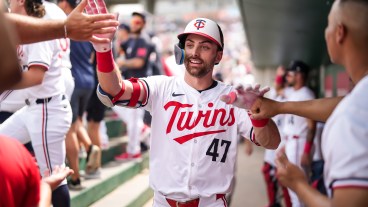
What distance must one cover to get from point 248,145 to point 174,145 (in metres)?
3.49

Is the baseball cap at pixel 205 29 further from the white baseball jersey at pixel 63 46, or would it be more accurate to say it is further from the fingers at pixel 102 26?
the white baseball jersey at pixel 63 46

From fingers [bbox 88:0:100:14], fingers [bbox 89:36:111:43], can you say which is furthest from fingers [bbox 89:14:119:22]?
fingers [bbox 88:0:100:14]

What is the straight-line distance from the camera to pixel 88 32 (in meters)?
1.88

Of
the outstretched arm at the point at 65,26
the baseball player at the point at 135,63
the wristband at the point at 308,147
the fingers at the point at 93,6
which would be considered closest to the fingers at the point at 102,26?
the outstretched arm at the point at 65,26

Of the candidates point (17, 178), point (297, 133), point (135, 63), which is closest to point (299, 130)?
point (297, 133)

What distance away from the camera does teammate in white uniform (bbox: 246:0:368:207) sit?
129cm

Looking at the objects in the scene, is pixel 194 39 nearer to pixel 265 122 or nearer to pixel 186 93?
pixel 186 93

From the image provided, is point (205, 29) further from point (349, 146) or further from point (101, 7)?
point (349, 146)

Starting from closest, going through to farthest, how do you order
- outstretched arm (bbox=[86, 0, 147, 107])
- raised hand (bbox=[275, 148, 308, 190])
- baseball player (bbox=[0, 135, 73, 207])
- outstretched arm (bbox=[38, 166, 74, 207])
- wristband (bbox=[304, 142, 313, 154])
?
baseball player (bbox=[0, 135, 73, 207]) < outstretched arm (bbox=[38, 166, 74, 207]) < raised hand (bbox=[275, 148, 308, 190]) < outstretched arm (bbox=[86, 0, 147, 107]) < wristband (bbox=[304, 142, 313, 154])

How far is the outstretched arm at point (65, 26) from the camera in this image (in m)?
1.72

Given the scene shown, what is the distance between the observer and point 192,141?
2553mm

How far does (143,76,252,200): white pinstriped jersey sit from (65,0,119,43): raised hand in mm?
784

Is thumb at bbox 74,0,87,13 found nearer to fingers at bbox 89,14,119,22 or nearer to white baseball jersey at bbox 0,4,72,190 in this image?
fingers at bbox 89,14,119,22

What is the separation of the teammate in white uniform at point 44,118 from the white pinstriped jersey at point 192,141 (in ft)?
2.65
